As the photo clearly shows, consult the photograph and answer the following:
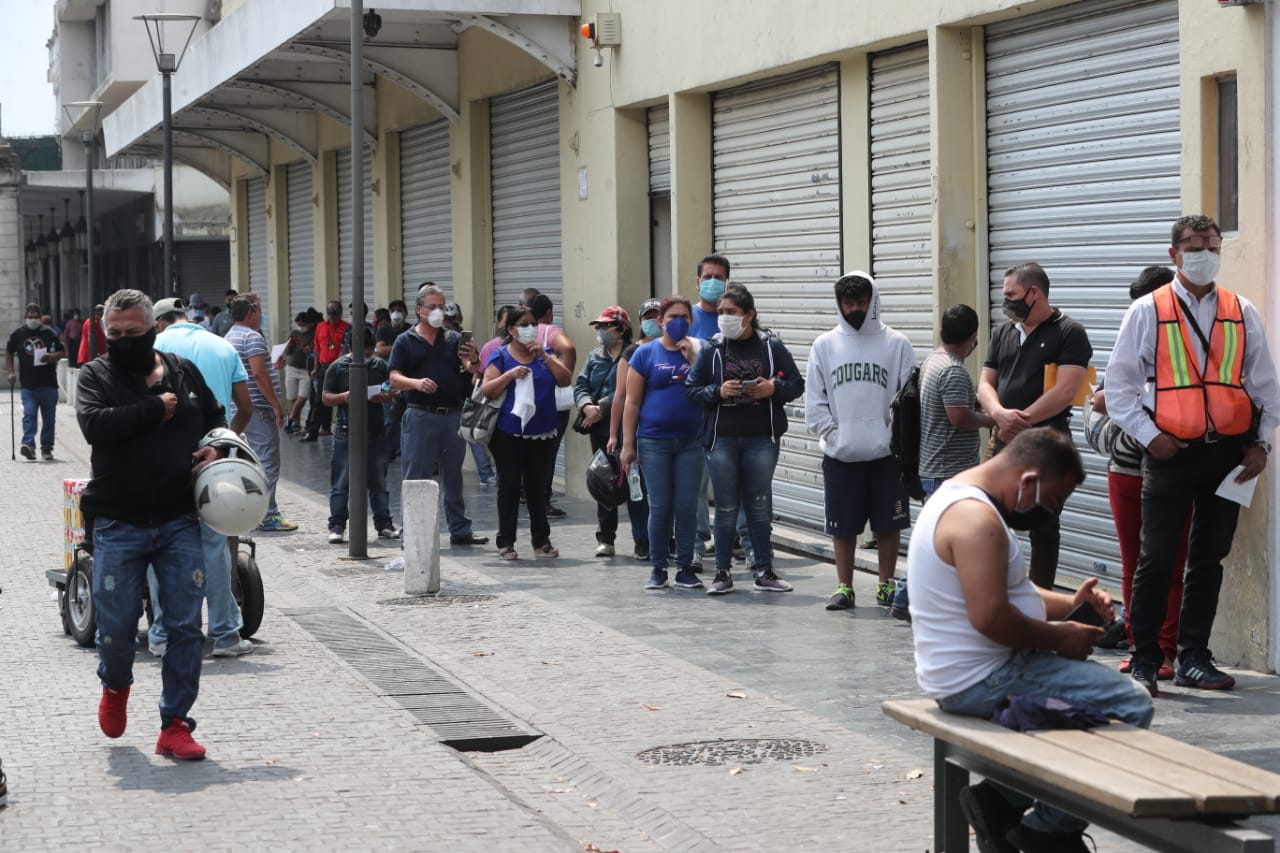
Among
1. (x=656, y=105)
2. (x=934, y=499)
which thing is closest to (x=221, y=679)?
(x=934, y=499)

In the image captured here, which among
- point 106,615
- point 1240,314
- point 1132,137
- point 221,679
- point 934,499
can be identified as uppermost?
point 1132,137

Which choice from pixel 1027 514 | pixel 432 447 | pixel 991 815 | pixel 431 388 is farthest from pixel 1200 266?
pixel 432 447

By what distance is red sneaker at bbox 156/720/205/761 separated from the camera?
7.32 metres

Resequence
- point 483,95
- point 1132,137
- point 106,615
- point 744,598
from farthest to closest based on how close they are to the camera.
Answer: point 483,95
point 744,598
point 1132,137
point 106,615

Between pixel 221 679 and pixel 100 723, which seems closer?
pixel 100 723

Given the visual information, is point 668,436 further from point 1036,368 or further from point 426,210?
point 426,210

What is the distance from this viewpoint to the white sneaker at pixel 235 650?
9.59 m

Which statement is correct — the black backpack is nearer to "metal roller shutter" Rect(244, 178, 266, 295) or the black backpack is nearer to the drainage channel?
the drainage channel

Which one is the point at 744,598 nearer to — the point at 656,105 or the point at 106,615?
the point at 106,615

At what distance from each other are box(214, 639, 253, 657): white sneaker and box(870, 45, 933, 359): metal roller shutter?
485cm

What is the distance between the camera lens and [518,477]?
13.1 m

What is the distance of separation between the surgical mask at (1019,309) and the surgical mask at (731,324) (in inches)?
79.3

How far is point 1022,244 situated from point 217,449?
5.41 meters

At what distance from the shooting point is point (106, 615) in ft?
24.3
